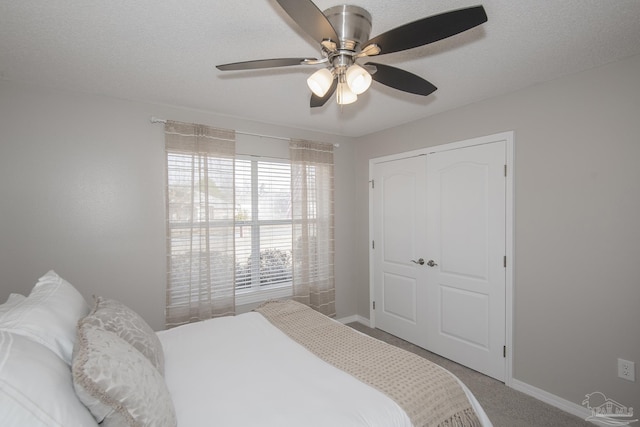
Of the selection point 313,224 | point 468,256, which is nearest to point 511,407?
point 468,256

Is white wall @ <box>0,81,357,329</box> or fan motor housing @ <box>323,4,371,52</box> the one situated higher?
fan motor housing @ <box>323,4,371,52</box>

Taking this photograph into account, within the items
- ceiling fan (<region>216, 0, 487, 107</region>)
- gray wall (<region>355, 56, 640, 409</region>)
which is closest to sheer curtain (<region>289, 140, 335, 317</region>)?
gray wall (<region>355, 56, 640, 409</region>)

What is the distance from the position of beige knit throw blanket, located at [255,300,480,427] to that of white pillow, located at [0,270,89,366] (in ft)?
3.86

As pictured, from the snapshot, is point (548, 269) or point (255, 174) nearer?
point (548, 269)

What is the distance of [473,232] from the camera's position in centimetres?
289

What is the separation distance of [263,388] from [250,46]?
1905 mm

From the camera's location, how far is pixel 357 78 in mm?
1350

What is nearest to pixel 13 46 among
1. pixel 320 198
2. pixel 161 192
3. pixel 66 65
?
pixel 66 65

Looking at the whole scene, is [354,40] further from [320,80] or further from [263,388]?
[263,388]

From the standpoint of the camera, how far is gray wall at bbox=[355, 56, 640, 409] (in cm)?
203

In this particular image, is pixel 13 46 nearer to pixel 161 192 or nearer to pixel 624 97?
pixel 161 192

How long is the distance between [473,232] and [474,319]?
82cm

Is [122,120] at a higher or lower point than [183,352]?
higher

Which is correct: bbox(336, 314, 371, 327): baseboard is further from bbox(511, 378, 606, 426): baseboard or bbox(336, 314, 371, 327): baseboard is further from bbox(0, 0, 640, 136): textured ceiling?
bbox(0, 0, 640, 136): textured ceiling
